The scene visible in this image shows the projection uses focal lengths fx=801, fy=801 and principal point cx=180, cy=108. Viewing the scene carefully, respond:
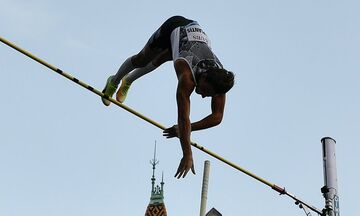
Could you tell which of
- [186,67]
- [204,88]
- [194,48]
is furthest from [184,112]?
[194,48]

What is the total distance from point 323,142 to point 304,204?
1.05 metres

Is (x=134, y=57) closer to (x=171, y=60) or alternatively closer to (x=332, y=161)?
(x=171, y=60)

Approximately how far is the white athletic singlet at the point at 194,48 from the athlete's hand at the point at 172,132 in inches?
25.7

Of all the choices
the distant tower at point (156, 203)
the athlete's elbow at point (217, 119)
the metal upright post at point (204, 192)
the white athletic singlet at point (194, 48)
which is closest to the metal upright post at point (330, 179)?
the athlete's elbow at point (217, 119)

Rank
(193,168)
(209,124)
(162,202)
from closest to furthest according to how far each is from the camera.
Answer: (193,168) < (209,124) < (162,202)

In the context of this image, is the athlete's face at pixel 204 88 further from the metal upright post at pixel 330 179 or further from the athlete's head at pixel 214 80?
the metal upright post at pixel 330 179

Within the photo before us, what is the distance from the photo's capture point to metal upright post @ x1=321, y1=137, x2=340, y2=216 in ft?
35.9

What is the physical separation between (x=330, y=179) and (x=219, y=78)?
3.24 metres

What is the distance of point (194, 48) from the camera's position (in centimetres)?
900

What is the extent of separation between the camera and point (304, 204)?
10891 millimetres

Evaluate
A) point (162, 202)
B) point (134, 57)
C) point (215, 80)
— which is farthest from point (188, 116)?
point (162, 202)

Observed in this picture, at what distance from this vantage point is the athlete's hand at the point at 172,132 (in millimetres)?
8891

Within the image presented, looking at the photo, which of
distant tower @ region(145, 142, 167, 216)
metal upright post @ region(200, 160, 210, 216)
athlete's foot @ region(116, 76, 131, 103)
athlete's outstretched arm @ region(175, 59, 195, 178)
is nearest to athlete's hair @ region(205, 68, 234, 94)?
athlete's outstretched arm @ region(175, 59, 195, 178)

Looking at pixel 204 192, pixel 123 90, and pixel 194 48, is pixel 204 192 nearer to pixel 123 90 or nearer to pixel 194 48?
pixel 123 90
